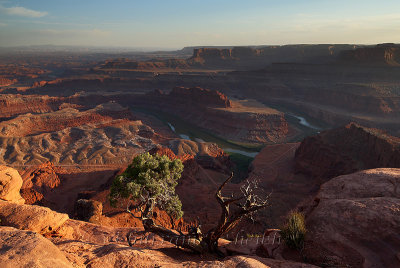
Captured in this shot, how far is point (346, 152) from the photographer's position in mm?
34250

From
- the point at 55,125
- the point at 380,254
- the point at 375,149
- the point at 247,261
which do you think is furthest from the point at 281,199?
the point at 55,125

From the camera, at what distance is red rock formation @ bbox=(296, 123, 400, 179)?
100ft

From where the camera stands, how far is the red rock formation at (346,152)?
100ft

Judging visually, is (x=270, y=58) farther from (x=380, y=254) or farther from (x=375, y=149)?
(x=380, y=254)

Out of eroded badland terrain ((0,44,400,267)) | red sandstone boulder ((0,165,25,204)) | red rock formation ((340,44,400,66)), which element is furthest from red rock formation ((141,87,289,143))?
red rock formation ((340,44,400,66))

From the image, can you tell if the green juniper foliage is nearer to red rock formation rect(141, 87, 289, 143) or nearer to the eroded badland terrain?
the eroded badland terrain

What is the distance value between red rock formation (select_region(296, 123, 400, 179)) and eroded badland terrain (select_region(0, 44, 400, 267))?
0.16 m

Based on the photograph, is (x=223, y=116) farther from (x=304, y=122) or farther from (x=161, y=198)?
(x=161, y=198)

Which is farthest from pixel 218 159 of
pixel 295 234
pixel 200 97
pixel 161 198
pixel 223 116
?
pixel 200 97

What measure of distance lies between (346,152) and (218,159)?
20354 millimetres

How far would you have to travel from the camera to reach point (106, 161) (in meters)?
43.2

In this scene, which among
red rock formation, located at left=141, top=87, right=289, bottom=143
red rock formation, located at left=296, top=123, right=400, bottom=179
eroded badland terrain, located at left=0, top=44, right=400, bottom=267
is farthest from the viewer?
red rock formation, located at left=141, top=87, right=289, bottom=143

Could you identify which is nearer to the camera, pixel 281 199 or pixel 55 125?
pixel 281 199

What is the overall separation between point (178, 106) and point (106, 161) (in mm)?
44874
